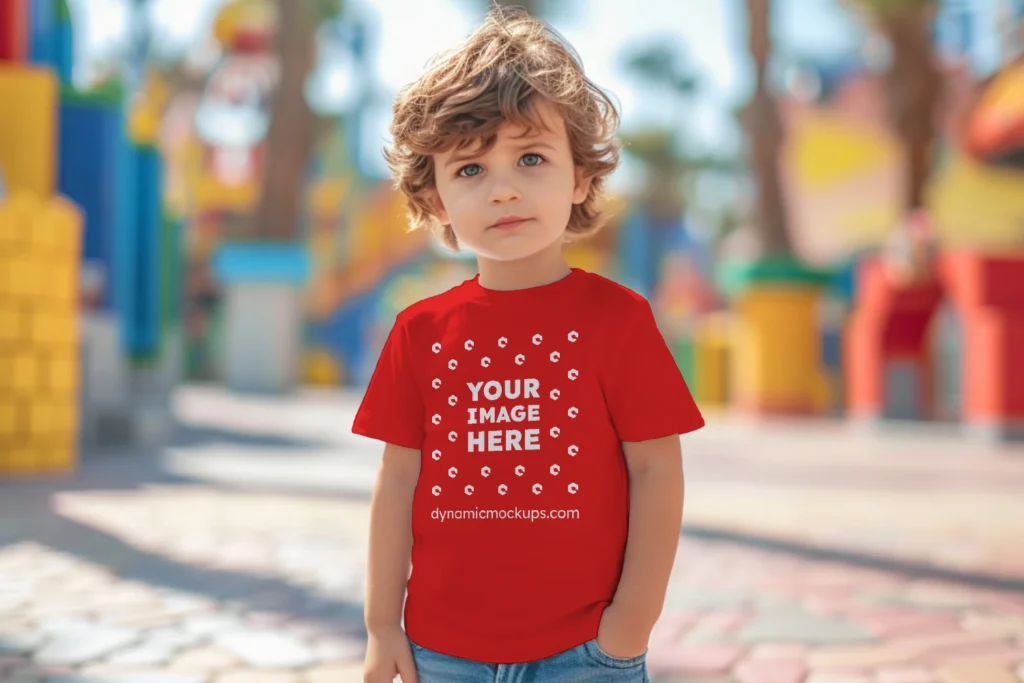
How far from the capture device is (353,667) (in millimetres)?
2598

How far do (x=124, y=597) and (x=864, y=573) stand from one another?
2.76 meters

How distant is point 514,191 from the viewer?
4.77 ft

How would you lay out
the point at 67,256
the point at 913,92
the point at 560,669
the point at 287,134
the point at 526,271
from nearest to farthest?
1. the point at 560,669
2. the point at 526,271
3. the point at 67,256
4. the point at 287,134
5. the point at 913,92

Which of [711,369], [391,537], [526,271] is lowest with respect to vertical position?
[711,369]

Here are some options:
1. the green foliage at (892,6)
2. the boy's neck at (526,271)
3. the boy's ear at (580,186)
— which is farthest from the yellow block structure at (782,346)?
the boy's neck at (526,271)

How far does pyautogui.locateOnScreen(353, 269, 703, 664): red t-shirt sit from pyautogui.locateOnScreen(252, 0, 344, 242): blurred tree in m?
16.5

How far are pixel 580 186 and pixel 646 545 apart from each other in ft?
1.91

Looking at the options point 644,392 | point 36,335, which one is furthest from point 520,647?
point 36,335

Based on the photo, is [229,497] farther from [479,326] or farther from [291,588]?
[479,326]

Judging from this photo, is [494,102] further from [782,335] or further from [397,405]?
[782,335]

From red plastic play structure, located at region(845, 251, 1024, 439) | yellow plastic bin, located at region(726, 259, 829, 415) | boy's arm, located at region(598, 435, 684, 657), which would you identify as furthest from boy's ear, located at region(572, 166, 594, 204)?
yellow plastic bin, located at region(726, 259, 829, 415)

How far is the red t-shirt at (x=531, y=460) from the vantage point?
1.42 m

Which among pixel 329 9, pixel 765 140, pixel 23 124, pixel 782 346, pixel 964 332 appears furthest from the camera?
pixel 329 9

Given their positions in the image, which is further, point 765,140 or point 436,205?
point 765,140
